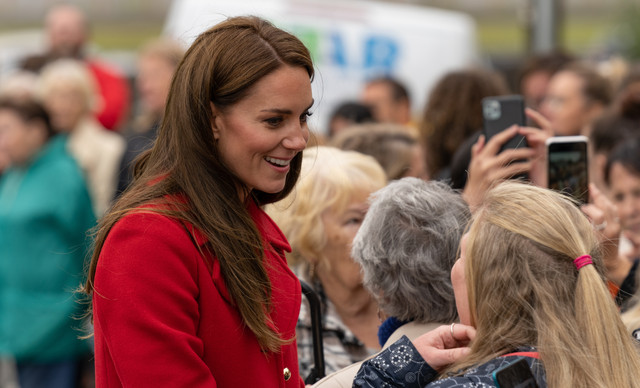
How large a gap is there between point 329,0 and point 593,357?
24.8ft

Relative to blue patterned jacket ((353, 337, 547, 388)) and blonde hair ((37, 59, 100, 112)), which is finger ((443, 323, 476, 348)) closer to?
blue patterned jacket ((353, 337, 547, 388))

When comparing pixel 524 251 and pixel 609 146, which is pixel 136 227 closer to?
pixel 524 251

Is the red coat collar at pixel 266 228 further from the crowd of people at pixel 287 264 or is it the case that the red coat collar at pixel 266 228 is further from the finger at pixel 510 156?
the finger at pixel 510 156

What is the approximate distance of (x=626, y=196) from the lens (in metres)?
4.25

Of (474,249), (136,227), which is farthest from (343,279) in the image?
(136,227)

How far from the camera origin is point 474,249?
6.98 feet

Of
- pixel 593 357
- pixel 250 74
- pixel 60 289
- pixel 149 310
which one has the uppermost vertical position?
pixel 250 74

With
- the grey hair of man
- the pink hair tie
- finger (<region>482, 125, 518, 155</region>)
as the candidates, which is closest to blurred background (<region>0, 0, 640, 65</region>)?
finger (<region>482, 125, 518, 155</region>)

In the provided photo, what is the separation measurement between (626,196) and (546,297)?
7.91 ft

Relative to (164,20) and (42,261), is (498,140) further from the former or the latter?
(164,20)

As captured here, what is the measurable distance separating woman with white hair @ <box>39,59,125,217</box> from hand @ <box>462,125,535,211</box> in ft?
13.5

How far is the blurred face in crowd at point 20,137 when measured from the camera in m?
6.16

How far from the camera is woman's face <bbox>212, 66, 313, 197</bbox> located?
2082 mm

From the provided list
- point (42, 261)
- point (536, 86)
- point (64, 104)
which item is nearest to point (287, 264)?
point (42, 261)
